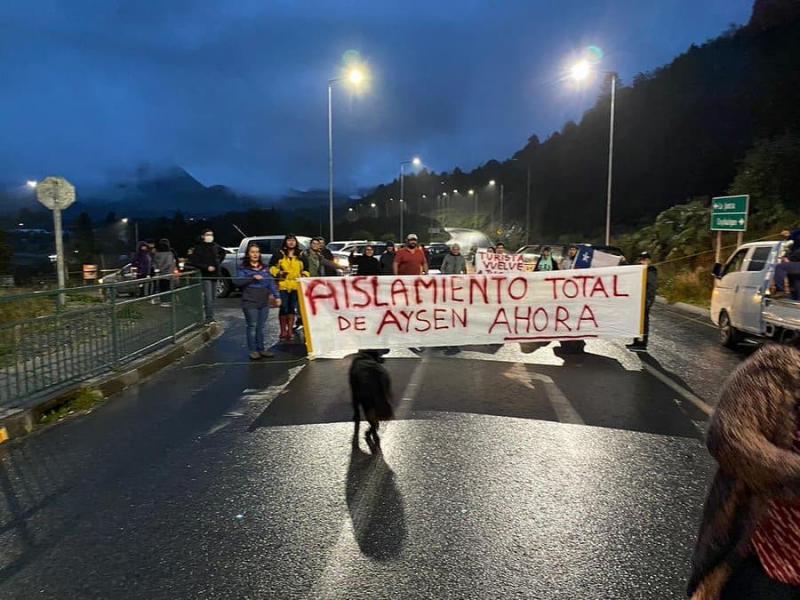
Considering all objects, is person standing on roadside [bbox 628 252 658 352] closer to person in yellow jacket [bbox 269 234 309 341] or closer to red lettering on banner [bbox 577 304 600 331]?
red lettering on banner [bbox 577 304 600 331]

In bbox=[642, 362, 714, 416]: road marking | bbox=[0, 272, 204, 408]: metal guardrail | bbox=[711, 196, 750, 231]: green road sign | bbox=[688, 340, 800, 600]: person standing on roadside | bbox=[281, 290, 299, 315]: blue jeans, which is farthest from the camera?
bbox=[711, 196, 750, 231]: green road sign

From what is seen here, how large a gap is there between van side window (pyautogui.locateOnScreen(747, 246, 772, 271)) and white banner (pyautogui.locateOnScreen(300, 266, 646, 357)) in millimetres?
2581

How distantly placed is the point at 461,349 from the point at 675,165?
52.3m

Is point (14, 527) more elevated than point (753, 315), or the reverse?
point (753, 315)

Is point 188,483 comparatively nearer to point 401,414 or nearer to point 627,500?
point 401,414

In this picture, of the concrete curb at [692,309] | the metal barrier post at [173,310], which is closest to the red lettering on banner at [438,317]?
the metal barrier post at [173,310]

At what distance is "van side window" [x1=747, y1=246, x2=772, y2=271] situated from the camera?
9242 mm

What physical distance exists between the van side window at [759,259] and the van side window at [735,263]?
0.40 metres

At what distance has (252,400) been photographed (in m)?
6.96

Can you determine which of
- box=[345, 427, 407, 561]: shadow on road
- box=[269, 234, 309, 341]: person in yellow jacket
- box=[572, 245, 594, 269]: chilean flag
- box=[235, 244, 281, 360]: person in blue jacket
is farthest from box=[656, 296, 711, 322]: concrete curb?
box=[345, 427, 407, 561]: shadow on road

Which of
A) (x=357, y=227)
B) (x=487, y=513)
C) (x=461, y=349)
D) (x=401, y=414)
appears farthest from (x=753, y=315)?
(x=357, y=227)

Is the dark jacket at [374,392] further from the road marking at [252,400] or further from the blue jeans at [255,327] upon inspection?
the blue jeans at [255,327]

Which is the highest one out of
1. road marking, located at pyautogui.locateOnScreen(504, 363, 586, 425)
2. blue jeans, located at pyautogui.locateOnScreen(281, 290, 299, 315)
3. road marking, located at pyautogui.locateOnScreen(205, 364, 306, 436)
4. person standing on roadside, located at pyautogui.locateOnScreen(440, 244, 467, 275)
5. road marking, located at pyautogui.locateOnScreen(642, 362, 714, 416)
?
person standing on roadside, located at pyautogui.locateOnScreen(440, 244, 467, 275)

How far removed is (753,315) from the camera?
9.01 metres
